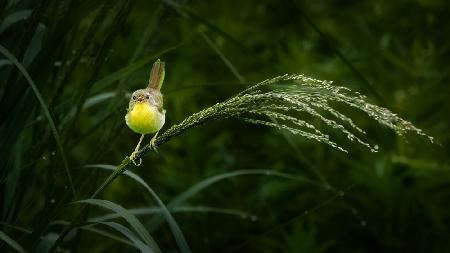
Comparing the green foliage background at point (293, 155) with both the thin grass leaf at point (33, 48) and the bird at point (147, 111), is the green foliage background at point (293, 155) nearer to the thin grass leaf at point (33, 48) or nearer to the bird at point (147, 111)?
the thin grass leaf at point (33, 48)

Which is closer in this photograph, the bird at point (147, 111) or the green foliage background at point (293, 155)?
the bird at point (147, 111)

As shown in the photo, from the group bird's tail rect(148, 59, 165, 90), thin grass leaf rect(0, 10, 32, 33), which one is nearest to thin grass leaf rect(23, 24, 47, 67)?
thin grass leaf rect(0, 10, 32, 33)

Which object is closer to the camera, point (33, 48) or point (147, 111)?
point (147, 111)

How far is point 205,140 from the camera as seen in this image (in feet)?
6.39

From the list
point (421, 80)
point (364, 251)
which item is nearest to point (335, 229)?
point (364, 251)

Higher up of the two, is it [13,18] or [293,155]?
[293,155]

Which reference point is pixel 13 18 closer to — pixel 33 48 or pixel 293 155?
pixel 33 48

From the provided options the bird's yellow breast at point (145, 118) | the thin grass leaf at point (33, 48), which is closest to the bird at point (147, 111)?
the bird's yellow breast at point (145, 118)

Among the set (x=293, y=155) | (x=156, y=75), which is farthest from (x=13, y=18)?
(x=293, y=155)

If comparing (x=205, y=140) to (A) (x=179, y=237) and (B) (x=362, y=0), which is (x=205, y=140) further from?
(A) (x=179, y=237)

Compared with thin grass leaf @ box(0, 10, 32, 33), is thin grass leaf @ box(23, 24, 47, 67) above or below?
below

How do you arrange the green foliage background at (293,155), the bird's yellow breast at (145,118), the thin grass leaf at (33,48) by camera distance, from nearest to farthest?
the bird's yellow breast at (145,118) → the thin grass leaf at (33,48) → the green foliage background at (293,155)

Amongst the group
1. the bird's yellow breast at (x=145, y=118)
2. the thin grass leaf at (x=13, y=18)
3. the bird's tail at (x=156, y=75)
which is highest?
the thin grass leaf at (x=13, y=18)

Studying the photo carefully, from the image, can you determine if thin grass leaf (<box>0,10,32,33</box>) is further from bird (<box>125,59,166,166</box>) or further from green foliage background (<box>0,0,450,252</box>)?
bird (<box>125,59,166,166</box>)
